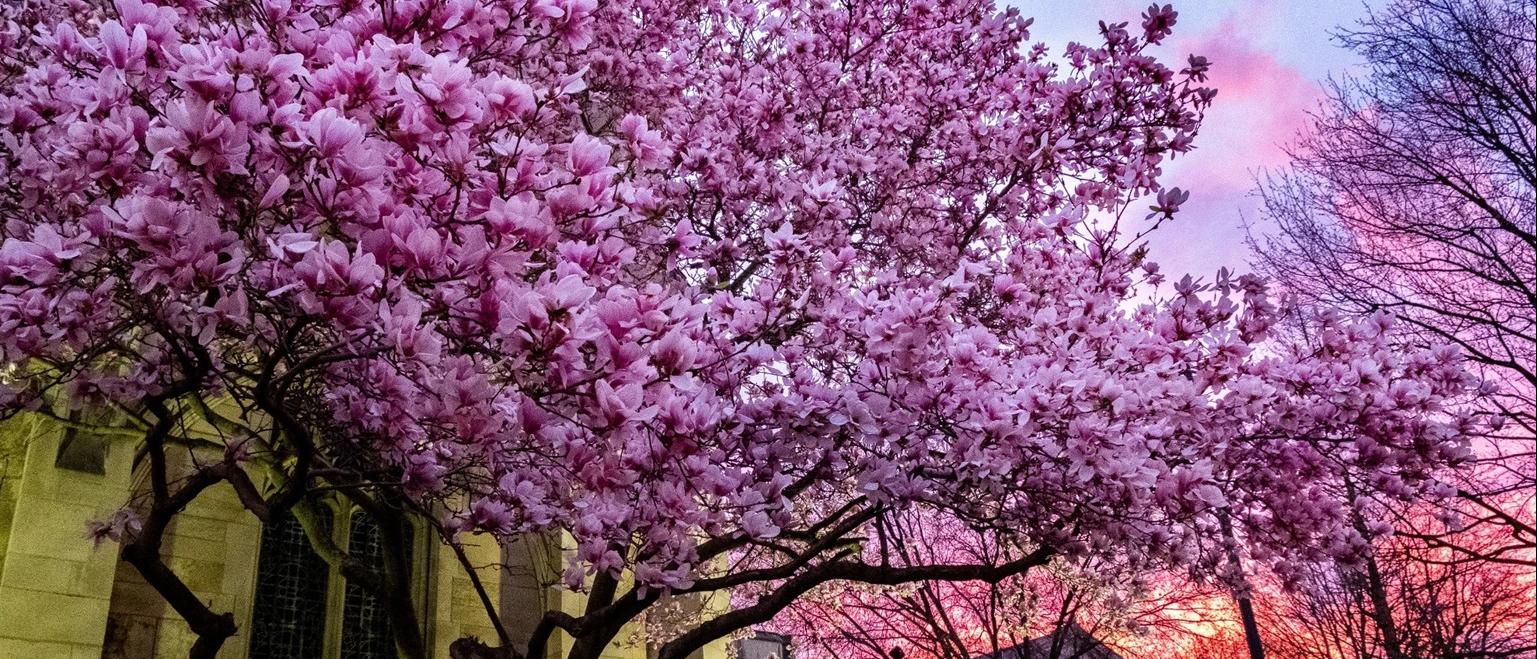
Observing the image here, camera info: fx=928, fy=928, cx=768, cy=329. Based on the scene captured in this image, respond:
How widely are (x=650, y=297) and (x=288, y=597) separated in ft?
26.2

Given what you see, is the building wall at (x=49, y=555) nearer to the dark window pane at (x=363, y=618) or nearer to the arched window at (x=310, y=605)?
the arched window at (x=310, y=605)

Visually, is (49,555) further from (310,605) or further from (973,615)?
(973,615)

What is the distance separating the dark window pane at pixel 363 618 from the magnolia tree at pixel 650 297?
0.99 m

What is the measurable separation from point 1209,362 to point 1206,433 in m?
0.50

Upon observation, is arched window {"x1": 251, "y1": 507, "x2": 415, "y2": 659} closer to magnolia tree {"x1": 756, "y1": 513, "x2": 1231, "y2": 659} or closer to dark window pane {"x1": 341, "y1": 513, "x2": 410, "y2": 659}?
dark window pane {"x1": 341, "y1": 513, "x2": 410, "y2": 659}

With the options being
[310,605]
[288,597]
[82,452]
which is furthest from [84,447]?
[310,605]

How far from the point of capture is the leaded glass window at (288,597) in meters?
8.94

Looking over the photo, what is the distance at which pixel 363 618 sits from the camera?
31.4ft

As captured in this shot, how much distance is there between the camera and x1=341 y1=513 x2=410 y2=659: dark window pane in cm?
942

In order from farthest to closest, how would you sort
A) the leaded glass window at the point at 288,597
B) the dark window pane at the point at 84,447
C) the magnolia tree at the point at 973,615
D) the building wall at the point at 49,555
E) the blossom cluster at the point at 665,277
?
the magnolia tree at the point at 973,615, the leaded glass window at the point at 288,597, the dark window pane at the point at 84,447, the building wall at the point at 49,555, the blossom cluster at the point at 665,277

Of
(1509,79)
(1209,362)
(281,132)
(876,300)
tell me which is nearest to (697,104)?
(876,300)

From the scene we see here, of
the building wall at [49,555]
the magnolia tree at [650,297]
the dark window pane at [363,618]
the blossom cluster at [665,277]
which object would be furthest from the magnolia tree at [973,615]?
the building wall at [49,555]

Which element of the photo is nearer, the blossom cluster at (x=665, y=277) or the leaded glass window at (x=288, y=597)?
the blossom cluster at (x=665, y=277)

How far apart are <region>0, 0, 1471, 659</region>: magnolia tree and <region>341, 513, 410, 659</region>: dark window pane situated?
99 cm
